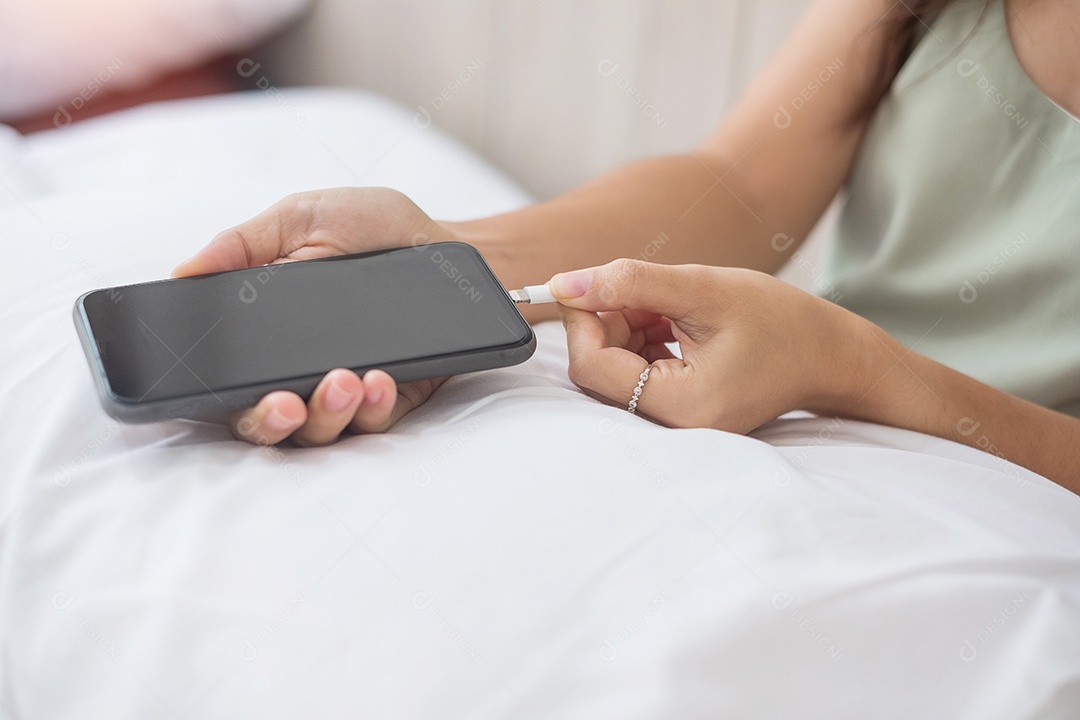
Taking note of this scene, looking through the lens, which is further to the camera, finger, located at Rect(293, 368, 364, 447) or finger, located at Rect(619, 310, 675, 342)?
finger, located at Rect(619, 310, 675, 342)

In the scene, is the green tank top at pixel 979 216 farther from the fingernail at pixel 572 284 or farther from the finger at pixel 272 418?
the finger at pixel 272 418

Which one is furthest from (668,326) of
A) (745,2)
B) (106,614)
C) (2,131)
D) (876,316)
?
(2,131)

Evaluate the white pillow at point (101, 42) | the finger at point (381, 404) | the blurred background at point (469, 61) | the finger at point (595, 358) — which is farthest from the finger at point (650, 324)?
the white pillow at point (101, 42)

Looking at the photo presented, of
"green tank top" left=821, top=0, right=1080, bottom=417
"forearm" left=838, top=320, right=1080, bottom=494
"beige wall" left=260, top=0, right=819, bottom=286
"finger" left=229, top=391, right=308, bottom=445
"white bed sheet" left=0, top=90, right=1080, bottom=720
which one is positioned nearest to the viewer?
"white bed sheet" left=0, top=90, right=1080, bottom=720

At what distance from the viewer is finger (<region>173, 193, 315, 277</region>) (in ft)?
1.85

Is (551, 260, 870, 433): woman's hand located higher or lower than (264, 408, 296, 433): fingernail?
higher

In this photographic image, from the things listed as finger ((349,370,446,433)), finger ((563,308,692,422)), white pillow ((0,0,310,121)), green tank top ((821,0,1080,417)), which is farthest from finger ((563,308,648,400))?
white pillow ((0,0,310,121))

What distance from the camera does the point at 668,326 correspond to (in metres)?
0.66

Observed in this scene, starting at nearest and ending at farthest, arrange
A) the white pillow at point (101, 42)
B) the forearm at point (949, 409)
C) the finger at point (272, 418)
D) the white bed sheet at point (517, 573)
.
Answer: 1. the white bed sheet at point (517, 573)
2. the finger at point (272, 418)
3. the forearm at point (949, 409)
4. the white pillow at point (101, 42)

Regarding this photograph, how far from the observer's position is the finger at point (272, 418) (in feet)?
1.54

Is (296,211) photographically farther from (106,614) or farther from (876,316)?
(876,316)

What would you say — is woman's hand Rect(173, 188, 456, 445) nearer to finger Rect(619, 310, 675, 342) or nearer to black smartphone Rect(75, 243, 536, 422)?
black smartphone Rect(75, 243, 536, 422)

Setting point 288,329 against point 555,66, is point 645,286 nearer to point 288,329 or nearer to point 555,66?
point 288,329

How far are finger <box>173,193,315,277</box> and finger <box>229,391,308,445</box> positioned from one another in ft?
0.38
